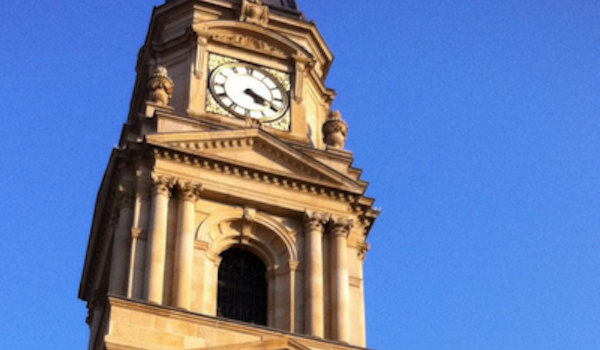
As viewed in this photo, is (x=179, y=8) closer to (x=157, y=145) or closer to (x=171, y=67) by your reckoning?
(x=171, y=67)

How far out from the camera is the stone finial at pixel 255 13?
45000 millimetres

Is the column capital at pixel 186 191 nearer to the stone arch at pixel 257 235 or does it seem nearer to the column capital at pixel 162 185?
the column capital at pixel 162 185

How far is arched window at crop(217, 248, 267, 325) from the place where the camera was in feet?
125

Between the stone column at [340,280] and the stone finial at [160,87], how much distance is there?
6.22 metres

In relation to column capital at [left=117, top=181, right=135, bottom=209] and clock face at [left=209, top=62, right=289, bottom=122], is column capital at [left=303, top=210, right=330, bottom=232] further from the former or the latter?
column capital at [left=117, top=181, right=135, bottom=209]

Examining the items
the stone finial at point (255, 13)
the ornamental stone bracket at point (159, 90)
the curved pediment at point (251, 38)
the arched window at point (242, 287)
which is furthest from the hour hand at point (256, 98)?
the arched window at point (242, 287)

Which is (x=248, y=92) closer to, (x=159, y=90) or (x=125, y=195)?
(x=159, y=90)

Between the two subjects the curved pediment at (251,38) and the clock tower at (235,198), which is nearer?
the clock tower at (235,198)

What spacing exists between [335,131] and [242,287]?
6337 mm

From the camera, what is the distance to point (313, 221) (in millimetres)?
39719

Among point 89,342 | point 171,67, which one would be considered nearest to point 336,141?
point 171,67

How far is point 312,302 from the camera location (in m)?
37.9

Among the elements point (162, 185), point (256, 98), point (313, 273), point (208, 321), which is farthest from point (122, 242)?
point (208, 321)

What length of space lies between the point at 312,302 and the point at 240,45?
9.85 metres
